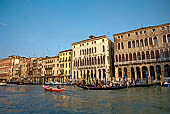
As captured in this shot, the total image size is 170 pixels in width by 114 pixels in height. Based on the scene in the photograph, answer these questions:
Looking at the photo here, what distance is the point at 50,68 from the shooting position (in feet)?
195

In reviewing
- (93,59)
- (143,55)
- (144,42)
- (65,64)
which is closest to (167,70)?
(143,55)

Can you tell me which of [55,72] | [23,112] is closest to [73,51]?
[55,72]

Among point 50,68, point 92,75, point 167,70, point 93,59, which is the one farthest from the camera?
point 50,68

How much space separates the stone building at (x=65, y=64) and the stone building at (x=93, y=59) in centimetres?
353

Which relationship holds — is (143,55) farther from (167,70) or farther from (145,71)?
(167,70)

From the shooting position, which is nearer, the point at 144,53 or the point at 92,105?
the point at 92,105

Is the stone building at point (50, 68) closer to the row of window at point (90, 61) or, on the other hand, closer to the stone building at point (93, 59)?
the stone building at point (93, 59)

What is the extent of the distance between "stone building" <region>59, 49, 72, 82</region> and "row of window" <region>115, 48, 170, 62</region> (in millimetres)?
19686

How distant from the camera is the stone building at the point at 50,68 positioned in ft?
189

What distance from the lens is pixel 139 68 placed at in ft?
123

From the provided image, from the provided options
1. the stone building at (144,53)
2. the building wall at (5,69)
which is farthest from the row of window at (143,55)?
the building wall at (5,69)

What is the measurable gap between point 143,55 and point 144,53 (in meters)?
0.57

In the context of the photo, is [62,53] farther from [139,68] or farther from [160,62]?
[160,62]

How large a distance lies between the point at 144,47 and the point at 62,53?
30.9 m
